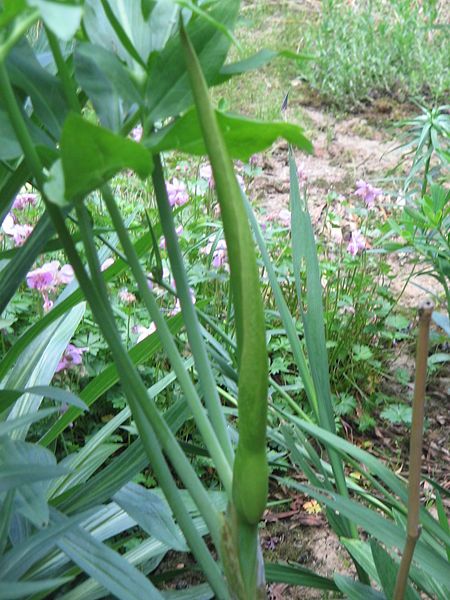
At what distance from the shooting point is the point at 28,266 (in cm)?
82

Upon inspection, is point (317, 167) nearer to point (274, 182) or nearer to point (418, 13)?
point (274, 182)

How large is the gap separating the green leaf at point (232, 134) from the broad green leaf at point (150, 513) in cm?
48

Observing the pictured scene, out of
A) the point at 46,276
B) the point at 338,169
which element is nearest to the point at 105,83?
the point at 46,276

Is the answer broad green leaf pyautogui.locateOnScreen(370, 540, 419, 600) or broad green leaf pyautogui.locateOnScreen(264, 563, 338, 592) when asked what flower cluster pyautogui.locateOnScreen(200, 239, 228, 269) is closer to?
broad green leaf pyautogui.locateOnScreen(264, 563, 338, 592)

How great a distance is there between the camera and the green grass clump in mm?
3701

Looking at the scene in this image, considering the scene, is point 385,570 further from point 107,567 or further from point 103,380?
point 103,380

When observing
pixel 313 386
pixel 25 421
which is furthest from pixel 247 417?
pixel 313 386

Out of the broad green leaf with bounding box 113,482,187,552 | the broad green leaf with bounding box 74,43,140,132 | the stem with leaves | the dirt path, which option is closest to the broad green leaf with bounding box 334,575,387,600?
the broad green leaf with bounding box 113,482,187,552

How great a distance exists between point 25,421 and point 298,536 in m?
0.89

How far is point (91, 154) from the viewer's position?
1.50 ft

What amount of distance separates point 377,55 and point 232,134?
3.60m

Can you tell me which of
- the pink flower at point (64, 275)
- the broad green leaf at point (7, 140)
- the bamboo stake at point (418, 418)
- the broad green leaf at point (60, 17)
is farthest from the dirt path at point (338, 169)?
the broad green leaf at point (60, 17)

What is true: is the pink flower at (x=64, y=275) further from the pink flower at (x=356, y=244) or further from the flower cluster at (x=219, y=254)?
the pink flower at (x=356, y=244)

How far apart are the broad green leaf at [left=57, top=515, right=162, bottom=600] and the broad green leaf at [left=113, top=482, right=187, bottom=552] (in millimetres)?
73
